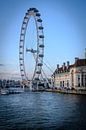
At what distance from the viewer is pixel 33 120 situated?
29.3 m

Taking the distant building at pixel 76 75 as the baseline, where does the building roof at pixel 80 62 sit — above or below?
above

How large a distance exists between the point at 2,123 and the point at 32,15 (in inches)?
1742

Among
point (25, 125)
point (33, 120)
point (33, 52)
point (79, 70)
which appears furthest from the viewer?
point (79, 70)

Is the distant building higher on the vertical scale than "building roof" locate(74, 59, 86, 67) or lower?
lower

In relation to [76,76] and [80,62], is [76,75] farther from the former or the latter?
[80,62]

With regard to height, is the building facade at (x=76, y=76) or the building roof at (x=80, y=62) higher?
the building roof at (x=80, y=62)

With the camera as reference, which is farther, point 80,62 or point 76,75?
point 80,62

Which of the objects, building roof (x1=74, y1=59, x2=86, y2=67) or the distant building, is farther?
building roof (x1=74, y1=59, x2=86, y2=67)

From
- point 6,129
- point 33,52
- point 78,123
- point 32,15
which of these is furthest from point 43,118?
point 33,52

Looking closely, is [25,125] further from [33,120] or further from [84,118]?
[84,118]

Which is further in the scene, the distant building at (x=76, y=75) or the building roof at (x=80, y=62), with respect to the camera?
the building roof at (x=80, y=62)

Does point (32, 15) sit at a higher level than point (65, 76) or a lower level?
higher

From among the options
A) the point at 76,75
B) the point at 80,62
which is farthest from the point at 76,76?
the point at 80,62

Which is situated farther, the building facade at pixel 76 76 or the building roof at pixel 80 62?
the building roof at pixel 80 62
